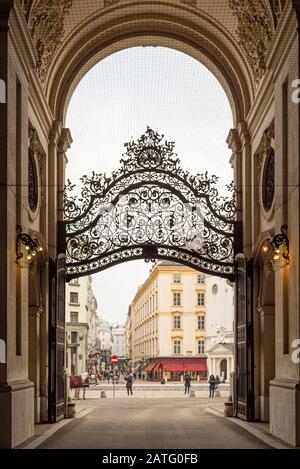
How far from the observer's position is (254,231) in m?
23.3

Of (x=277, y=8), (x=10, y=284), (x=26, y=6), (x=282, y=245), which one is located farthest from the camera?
(x=277, y=8)

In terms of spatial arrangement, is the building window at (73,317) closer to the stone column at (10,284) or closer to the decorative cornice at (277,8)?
the decorative cornice at (277,8)

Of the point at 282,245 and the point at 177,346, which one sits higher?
the point at 282,245

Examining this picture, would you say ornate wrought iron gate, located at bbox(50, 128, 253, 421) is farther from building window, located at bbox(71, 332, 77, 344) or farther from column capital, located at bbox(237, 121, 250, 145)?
building window, located at bbox(71, 332, 77, 344)

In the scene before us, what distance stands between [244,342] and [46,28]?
917 cm

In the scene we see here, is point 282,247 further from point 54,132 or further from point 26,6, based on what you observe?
point 54,132

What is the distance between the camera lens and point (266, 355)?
73.7 ft

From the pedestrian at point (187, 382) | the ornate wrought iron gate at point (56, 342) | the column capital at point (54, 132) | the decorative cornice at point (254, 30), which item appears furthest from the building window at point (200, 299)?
the decorative cornice at point (254, 30)

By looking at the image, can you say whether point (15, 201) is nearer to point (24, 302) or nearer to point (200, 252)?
point (24, 302)

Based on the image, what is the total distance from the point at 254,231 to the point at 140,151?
3.72m

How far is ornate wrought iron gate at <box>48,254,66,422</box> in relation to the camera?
22.8m

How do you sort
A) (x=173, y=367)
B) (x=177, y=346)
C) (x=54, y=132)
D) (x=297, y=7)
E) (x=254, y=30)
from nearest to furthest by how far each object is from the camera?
1. (x=297, y=7)
2. (x=254, y=30)
3. (x=54, y=132)
4. (x=173, y=367)
5. (x=177, y=346)

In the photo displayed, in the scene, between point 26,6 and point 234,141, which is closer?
point 26,6

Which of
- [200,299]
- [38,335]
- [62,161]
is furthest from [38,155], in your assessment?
[200,299]
